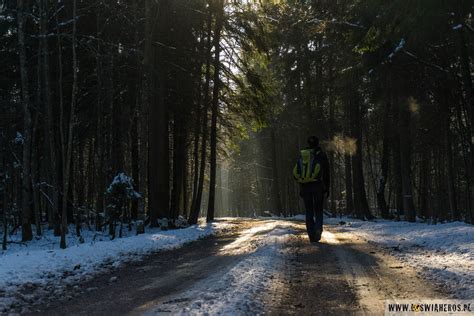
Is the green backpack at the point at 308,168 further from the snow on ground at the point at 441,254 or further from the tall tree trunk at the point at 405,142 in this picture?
the tall tree trunk at the point at 405,142

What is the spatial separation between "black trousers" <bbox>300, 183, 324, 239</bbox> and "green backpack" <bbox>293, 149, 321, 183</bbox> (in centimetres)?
17

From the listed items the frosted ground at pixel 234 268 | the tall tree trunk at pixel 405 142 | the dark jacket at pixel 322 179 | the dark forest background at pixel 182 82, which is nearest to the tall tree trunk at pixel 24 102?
the dark forest background at pixel 182 82

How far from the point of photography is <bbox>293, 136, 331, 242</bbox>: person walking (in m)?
9.71

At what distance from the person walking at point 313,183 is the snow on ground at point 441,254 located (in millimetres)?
1354

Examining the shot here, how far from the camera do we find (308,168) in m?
9.77

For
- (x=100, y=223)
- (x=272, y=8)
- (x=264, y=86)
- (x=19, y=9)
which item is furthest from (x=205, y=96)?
(x=19, y=9)

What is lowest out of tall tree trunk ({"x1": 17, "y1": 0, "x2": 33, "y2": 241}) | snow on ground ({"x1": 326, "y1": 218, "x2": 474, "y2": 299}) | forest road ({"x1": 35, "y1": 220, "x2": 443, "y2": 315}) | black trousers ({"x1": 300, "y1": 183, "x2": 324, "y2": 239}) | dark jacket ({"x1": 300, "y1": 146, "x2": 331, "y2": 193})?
forest road ({"x1": 35, "y1": 220, "x2": 443, "y2": 315})

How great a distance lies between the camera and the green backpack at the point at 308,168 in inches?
382

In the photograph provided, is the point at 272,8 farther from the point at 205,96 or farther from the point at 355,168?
the point at 355,168

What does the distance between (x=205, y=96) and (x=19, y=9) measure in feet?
27.0

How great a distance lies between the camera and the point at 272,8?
69.8ft

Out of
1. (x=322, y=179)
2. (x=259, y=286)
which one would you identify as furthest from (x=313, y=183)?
(x=259, y=286)

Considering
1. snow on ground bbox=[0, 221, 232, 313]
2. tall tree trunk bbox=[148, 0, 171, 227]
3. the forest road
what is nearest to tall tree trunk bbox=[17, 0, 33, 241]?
tall tree trunk bbox=[148, 0, 171, 227]

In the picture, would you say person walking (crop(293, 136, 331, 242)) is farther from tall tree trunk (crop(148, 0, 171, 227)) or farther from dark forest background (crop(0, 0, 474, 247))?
tall tree trunk (crop(148, 0, 171, 227))
